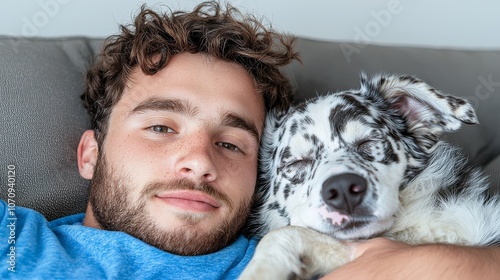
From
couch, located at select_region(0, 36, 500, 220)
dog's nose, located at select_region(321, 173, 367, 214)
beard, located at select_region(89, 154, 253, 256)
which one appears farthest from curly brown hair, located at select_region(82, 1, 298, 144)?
dog's nose, located at select_region(321, 173, 367, 214)

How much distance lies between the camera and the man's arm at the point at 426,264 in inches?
52.0

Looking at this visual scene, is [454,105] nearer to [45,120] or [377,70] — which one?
[377,70]

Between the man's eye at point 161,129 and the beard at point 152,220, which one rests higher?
the man's eye at point 161,129

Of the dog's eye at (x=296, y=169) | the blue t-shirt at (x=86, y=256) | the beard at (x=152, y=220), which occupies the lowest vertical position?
the blue t-shirt at (x=86, y=256)

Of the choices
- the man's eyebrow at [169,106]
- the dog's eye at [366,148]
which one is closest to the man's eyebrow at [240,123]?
the man's eyebrow at [169,106]

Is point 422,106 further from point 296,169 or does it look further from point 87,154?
point 87,154

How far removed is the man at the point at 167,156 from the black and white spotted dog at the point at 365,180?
137mm

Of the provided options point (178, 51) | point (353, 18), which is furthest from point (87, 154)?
point (353, 18)

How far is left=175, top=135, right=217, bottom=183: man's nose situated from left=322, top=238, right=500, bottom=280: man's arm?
0.48 meters

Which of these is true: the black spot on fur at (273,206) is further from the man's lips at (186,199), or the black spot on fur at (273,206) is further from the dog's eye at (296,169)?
the man's lips at (186,199)

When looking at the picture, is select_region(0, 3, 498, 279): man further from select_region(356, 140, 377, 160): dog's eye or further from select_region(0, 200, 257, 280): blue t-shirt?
select_region(356, 140, 377, 160): dog's eye

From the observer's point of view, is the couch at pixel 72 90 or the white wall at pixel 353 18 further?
the white wall at pixel 353 18

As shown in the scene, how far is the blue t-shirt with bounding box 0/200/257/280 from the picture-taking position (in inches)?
61.2

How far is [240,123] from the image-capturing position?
193cm
